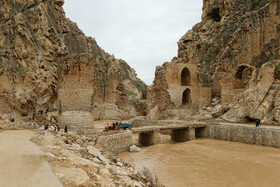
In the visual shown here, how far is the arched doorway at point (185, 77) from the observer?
82.4ft

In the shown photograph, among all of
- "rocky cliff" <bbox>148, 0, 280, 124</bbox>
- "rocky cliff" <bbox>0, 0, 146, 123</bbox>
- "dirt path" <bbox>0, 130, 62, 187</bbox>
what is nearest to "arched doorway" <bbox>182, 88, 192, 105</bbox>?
"rocky cliff" <bbox>148, 0, 280, 124</bbox>

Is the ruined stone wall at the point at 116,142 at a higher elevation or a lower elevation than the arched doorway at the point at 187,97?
lower

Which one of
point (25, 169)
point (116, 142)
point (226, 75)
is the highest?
point (226, 75)

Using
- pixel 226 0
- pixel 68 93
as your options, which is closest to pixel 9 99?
pixel 68 93

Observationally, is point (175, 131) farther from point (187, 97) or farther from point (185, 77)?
point (185, 77)

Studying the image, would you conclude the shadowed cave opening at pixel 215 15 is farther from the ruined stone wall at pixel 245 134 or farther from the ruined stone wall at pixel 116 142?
the ruined stone wall at pixel 116 142

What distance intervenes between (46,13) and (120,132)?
Answer: 20.1m

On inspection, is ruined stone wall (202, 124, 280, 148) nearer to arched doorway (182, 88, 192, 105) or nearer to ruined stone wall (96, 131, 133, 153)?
arched doorway (182, 88, 192, 105)

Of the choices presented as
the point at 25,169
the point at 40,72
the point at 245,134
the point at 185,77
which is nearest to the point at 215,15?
the point at 185,77

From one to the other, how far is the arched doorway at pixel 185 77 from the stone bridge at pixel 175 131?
8.54 meters

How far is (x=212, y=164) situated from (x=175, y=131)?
28.0 feet

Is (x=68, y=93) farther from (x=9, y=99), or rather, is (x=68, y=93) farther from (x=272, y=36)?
(x=272, y=36)

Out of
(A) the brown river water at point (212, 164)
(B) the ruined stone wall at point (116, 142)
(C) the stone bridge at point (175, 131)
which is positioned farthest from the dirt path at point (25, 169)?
(C) the stone bridge at point (175, 131)

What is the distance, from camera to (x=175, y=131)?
1817 cm
